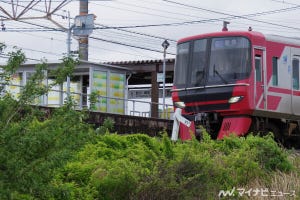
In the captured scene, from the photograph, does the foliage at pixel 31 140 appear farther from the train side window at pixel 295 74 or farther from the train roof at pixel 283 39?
the train side window at pixel 295 74

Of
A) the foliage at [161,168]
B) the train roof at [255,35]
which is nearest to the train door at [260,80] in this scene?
the train roof at [255,35]

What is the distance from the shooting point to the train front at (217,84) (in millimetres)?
15227

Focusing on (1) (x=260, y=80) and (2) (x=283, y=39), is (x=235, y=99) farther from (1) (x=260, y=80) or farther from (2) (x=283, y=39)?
(2) (x=283, y=39)

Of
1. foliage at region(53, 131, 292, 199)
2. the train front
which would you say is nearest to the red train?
the train front

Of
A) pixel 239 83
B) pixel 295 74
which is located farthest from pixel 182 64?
pixel 295 74

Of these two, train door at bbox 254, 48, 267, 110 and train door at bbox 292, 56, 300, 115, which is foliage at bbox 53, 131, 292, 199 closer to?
train door at bbox 254, 48, 267, 110

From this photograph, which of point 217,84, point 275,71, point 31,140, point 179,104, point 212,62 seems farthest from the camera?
point 179,104

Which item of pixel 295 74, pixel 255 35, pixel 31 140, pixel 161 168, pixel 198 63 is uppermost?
pixel 255 35

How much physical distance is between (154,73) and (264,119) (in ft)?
45.4

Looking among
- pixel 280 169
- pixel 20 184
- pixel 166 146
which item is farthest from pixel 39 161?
pixel 280 169

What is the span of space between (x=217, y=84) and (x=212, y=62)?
26.4 inches

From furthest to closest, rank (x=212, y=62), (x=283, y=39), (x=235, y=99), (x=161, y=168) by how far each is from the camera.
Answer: (x=283, y=39), (x=212, y=62), (x=235, y=99), (x=161, y=168)

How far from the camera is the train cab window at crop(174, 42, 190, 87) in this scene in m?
16.5

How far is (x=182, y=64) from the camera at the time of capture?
16.6 m
